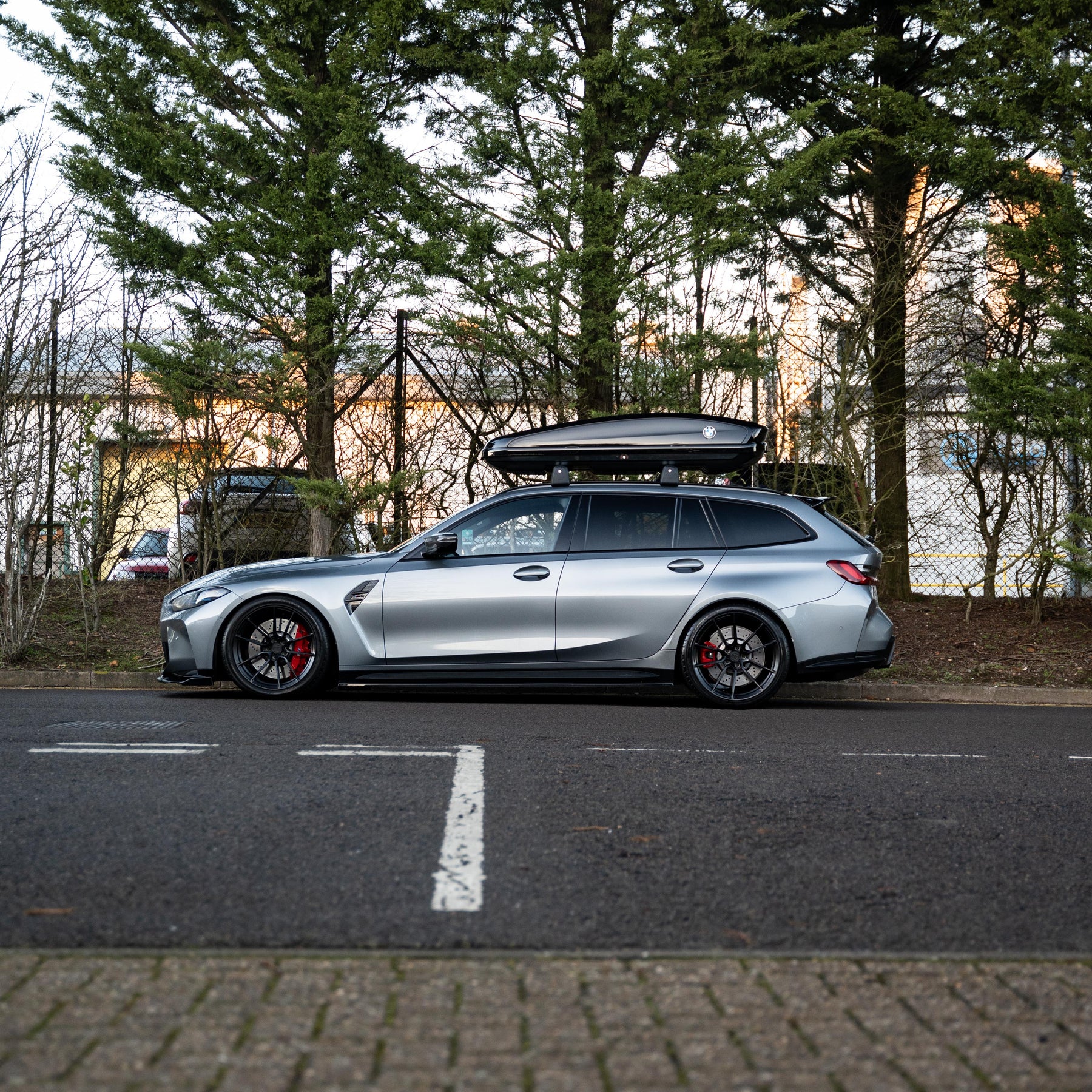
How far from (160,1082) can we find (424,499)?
12.4 meters

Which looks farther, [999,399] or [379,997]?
[999,399]

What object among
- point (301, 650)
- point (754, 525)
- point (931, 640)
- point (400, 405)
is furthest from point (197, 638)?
point (931, 640)

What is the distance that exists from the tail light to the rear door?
0.83m

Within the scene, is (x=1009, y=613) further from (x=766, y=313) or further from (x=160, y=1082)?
(x=160, y=1082)

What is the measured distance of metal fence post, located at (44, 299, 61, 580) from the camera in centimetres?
1188

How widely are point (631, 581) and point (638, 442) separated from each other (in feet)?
4.18

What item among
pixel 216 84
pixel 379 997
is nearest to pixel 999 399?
pixel 216 84

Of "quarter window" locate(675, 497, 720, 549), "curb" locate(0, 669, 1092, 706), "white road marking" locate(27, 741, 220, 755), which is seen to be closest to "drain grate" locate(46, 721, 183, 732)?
"white road marking" locate(27, 741, 220, 755)

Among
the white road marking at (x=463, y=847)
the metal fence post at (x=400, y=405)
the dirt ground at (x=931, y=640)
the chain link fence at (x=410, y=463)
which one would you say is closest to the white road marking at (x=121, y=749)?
the white road marking at (x=463, y=847)

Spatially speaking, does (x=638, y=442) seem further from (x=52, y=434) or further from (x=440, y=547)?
(x=52, y=434)

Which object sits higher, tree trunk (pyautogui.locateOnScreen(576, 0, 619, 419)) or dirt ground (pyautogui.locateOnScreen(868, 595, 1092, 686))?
tree trunk (pyautogui.locateOnScreen(576, 0, 619, 419))

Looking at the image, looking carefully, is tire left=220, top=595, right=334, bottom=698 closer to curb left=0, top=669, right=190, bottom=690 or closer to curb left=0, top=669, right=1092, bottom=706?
curb left=0, top=669, right=1092, bottom=706

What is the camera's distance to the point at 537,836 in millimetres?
4980

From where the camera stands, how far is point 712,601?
9586 millimetres
